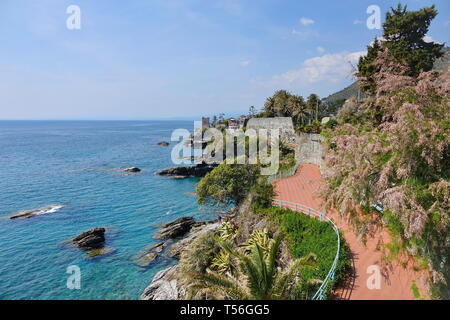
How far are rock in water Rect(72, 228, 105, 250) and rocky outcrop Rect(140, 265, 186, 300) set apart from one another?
28.4 ft

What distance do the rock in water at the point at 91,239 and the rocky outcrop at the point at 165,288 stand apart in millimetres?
8660

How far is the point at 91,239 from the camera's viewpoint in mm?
24969

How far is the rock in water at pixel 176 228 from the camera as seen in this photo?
26250mm

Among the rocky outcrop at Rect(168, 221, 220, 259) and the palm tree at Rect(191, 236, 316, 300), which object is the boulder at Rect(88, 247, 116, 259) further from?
the palm tree at Rect(191, 236, 316, 300)

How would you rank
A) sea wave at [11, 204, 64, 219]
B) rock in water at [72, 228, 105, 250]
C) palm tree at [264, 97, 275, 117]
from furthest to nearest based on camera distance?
1. palm tree at [264, 97, 275, 117]
2. sea wave at [11, 204, 64, 219]
3. rock in water at [72, 228, 105, 250]

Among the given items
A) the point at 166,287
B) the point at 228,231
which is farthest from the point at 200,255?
the point at 228,231

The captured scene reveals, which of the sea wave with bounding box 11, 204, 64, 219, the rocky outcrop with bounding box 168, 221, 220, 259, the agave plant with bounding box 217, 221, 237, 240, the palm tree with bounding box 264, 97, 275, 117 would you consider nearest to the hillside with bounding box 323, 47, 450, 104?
the palm tree with bounding box 264, 97, 275, 117

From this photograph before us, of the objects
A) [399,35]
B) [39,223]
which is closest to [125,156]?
[39,223]

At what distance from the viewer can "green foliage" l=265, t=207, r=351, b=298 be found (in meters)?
12.1

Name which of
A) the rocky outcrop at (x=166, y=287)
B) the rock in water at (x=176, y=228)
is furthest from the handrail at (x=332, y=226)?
the rock in water at (x=176, y=228)

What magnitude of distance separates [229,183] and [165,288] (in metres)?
9.45

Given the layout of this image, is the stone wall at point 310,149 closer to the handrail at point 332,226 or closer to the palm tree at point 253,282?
the handrail at point 332,226

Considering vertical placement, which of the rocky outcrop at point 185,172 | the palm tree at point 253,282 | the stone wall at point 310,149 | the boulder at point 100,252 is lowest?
the boulder at point 100,252
